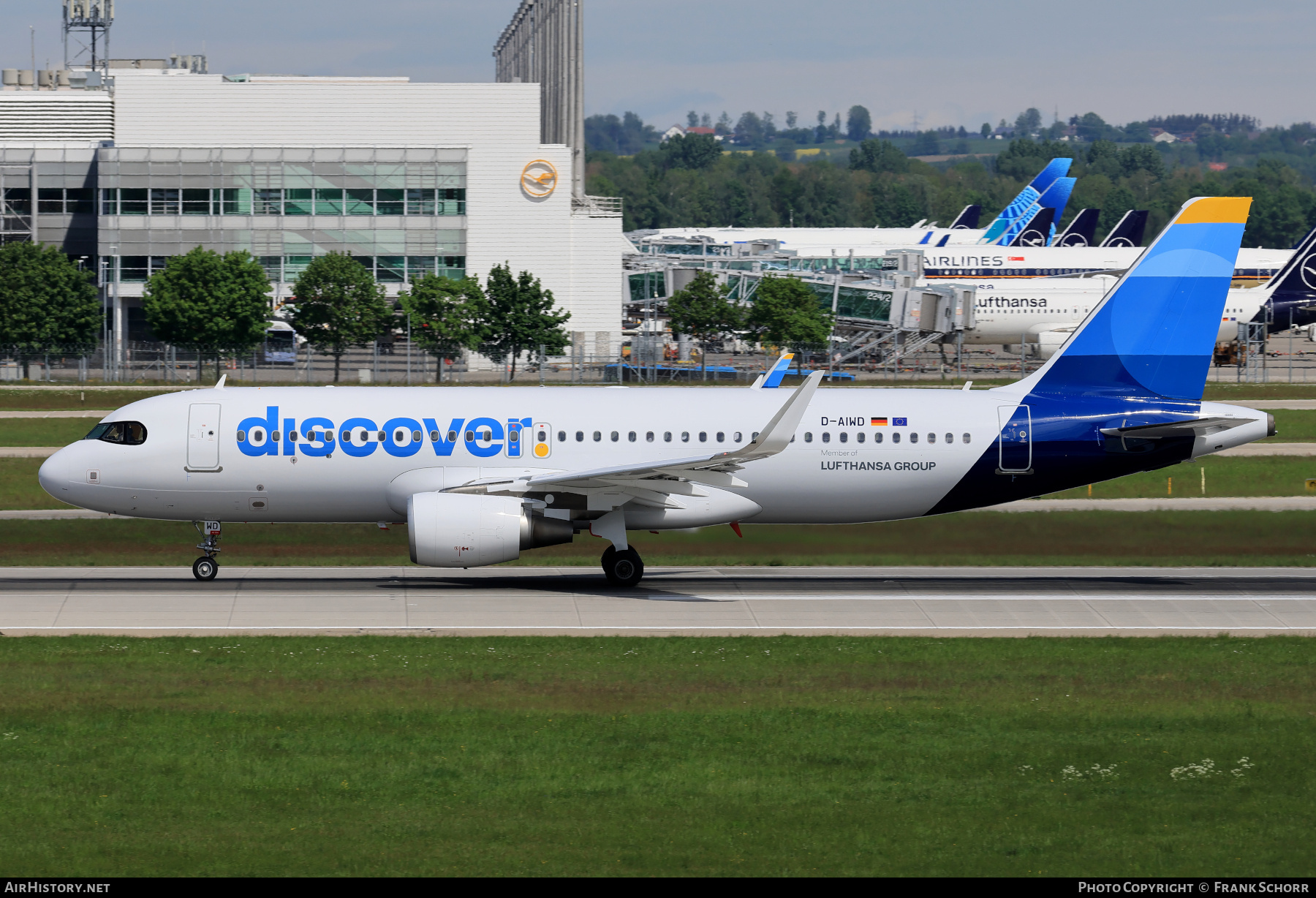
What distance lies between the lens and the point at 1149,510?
38.4 metres

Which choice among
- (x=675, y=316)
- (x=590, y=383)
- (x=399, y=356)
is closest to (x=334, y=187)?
(x=399, y=356)

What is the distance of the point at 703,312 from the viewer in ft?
335

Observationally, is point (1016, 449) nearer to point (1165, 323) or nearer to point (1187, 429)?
point (1187, 429)

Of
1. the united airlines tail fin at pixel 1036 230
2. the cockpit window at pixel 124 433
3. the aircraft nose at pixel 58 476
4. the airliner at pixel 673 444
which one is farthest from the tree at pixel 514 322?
the united airlines tail fin at pixel 1036 230

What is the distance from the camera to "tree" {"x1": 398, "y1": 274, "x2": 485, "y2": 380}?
304ft

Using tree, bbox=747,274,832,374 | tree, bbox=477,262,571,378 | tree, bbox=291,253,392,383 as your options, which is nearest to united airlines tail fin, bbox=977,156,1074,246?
tree, bbox=747,274,832,374

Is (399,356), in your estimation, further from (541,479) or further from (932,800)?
(932,800)

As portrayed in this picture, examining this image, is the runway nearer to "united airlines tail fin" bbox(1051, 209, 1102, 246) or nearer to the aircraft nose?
the aircraft nose

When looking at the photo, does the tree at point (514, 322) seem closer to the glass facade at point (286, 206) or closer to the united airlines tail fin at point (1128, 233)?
the glass facade at point (286, 206)

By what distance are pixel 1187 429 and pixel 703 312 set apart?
231 feet

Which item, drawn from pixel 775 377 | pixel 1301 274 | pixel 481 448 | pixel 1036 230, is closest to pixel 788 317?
pixel 1301 274

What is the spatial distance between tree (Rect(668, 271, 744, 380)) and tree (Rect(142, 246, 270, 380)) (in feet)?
89.8

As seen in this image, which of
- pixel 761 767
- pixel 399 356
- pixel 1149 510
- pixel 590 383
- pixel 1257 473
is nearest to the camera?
pixel 761 767

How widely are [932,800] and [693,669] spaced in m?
7.25
